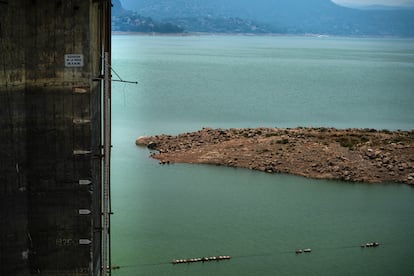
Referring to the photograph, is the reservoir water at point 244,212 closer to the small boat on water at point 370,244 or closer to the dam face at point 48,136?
the small boat on water at point 370,244

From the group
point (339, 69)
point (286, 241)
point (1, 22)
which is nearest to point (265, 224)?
point (286, 241)

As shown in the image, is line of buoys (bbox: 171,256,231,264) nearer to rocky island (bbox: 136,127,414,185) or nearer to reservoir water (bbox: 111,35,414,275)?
reservoir water (bbox: 111,35,414,275)

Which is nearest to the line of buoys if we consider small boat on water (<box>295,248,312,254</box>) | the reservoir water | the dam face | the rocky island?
the reservoir water

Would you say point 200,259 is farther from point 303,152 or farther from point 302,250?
point 303,152

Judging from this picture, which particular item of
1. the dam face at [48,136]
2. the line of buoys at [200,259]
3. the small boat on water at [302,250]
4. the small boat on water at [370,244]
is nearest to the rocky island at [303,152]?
the small boat on water at [370,244]

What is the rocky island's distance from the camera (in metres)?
28.3

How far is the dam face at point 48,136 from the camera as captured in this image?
382 inches

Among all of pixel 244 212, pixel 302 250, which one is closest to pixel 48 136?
pixel 302 250

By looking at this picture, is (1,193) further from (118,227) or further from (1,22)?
(118,227)

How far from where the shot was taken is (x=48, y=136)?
10.1 meters

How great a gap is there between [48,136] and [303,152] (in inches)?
833

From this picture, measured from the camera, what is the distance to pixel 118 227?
19.2 meters

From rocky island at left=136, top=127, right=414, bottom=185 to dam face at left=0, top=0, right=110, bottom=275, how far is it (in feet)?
62.6

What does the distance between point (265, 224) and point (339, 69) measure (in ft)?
251
